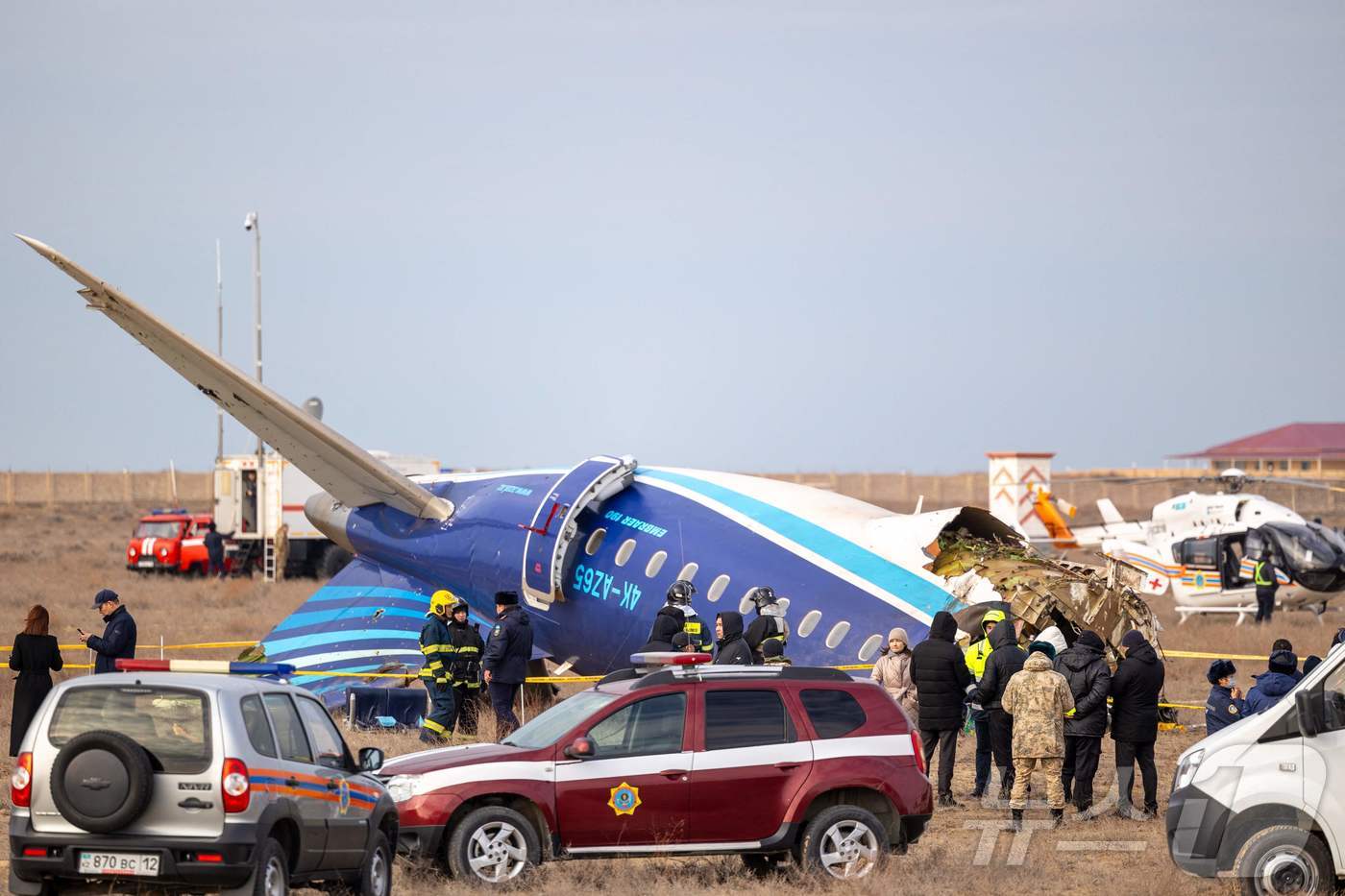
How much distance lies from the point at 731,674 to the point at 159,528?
43666 mm

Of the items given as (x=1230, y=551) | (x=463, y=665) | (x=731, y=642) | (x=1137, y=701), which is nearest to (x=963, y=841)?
(x=1137, y=701)

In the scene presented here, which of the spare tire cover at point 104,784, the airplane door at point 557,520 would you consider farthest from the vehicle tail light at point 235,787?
the airplane door at point 557,520

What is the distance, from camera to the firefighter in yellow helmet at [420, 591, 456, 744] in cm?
1812

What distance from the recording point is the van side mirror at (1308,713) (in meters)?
10.8

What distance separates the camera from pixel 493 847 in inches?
469

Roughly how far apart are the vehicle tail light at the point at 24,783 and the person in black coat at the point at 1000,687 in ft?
29.9

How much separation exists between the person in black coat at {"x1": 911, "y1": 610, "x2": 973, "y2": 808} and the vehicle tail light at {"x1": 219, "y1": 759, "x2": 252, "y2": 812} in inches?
311

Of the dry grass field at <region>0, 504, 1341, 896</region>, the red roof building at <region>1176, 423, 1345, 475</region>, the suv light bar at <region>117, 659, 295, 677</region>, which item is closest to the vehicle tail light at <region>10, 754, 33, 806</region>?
the suv light bar at <region>117, 659, 295, 677</region>

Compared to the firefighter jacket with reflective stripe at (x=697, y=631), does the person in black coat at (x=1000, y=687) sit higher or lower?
lower

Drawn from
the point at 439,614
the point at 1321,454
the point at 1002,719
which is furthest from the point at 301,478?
A: the point at 1321,454

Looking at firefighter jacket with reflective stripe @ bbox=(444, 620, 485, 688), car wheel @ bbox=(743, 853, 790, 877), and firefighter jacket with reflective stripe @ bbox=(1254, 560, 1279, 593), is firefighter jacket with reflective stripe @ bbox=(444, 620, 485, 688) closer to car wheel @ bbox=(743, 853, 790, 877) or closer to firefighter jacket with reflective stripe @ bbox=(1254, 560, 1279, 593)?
car wheel @ bbox=(743, 853, 790, 877)

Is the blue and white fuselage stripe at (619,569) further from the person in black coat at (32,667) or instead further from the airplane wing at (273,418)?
the person in black coat at (32,667)

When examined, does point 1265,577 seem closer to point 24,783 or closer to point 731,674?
point 731,674

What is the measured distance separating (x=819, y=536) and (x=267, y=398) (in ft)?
23.6
